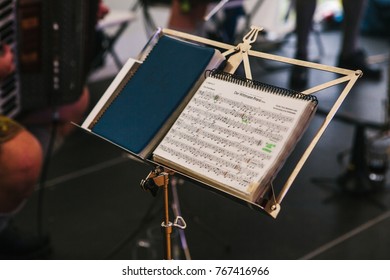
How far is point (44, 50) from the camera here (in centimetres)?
210

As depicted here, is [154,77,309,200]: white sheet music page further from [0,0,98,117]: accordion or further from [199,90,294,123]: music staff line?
[0,0,98,117]: accordion

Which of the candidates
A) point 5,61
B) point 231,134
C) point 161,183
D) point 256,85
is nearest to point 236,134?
point 231,134

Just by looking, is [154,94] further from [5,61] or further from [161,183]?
[5,61]

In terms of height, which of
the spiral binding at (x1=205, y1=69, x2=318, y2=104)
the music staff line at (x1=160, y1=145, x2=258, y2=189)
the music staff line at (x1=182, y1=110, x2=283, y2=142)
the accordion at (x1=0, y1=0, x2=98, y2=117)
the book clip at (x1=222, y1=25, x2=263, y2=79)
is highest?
the accordion at (x1=0, y1=0, x2=98, y2=117)

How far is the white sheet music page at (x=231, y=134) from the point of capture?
119cm

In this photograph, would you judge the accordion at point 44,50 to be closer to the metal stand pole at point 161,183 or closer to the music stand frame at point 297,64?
the music stand frame at point 297,64

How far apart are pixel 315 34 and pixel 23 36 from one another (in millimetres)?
3440

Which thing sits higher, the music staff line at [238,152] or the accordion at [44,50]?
the accordion at [44,50]

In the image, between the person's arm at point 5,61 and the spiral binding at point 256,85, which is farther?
the person's arm at point 5,61

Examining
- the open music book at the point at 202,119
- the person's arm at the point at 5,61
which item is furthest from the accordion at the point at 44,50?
the open music book at the point at 202,119

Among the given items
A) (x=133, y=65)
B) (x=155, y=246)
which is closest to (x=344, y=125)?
(x=155, y=246)

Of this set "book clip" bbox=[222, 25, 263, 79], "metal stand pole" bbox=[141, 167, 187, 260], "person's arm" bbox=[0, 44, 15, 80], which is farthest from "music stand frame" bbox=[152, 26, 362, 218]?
"person's arm" bbox=[0, 44, 15, 80]

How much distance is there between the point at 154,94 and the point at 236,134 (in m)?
0.26

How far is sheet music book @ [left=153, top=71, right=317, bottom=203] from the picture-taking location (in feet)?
3.90
